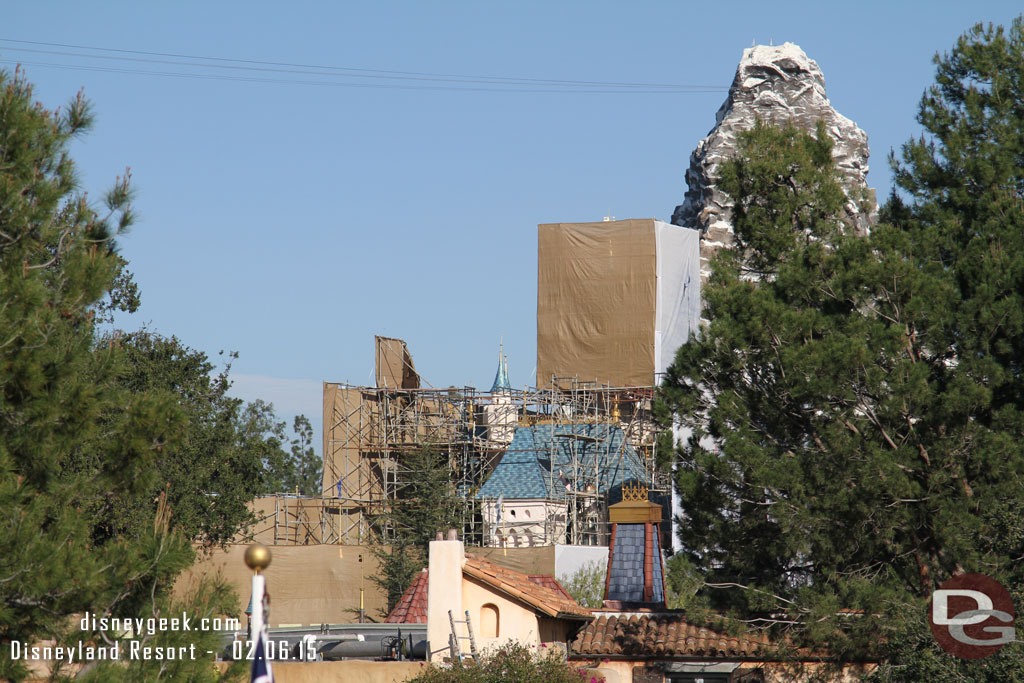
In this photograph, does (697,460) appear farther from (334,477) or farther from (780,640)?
(334,477)

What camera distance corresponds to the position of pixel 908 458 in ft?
61.0

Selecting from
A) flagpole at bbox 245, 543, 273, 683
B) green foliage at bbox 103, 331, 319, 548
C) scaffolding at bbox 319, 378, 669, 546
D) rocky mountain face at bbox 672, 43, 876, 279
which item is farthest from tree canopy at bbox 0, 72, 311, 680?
rocky mountain face at bbox 672, 43, 876, 279

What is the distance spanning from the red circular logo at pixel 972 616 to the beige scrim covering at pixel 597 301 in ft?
147

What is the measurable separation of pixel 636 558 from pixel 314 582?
19.0 meters

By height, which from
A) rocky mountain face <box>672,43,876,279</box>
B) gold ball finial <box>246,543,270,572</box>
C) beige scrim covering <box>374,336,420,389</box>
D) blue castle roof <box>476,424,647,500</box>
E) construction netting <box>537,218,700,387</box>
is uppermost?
rocky mountain face <box>672,43,876,279</box>

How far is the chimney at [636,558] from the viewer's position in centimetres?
3284

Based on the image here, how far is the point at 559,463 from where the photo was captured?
5462 cm

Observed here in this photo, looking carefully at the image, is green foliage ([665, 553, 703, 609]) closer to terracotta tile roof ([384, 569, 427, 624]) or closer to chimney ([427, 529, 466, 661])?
chimney ([427, 529, 466, 661])

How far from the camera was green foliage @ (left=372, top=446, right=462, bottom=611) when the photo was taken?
Result: 4806cm

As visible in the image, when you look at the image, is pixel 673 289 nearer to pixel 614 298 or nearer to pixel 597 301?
pixel 614 298

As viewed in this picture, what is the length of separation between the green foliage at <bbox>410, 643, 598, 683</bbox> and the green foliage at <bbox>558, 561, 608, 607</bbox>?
21491 millimetres

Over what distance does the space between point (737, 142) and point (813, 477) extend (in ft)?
20.9

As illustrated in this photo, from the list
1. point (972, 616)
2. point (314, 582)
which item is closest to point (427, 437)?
point (314, 582)

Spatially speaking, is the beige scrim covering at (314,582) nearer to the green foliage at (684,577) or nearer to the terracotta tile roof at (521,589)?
the terracotta tile roof at (521,589)
